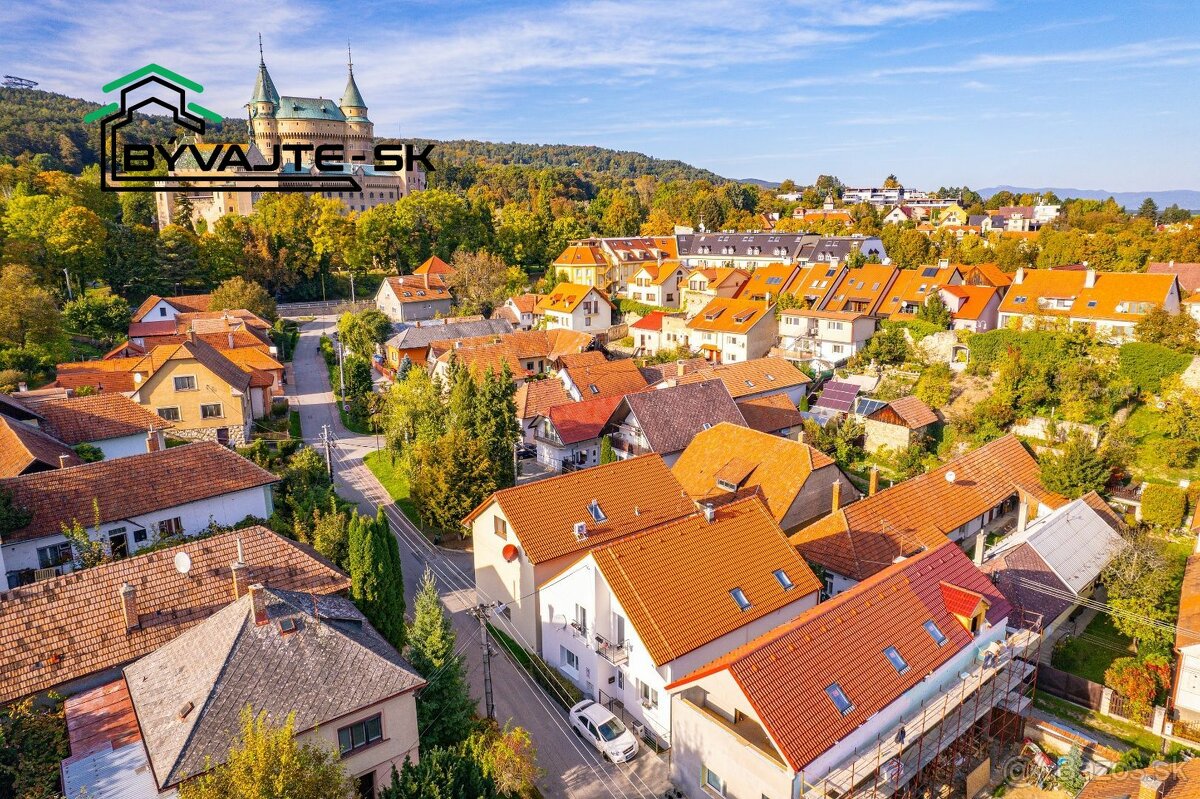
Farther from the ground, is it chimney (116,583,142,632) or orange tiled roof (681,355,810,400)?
orange tiled roof (681,355,810,400)

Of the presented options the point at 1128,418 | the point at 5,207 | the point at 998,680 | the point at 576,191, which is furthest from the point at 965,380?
the point at 576,191

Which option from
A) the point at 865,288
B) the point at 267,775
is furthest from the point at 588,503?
the point at 865,288

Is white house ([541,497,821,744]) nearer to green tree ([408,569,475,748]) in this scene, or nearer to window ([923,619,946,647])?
window ([923,619,946,647])

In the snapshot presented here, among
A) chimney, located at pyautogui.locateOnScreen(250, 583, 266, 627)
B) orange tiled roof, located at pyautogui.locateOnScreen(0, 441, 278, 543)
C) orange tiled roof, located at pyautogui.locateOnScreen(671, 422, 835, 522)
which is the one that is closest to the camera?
chimney, located at pyautogui.locateOnScreen(250, 583, 266, 627)

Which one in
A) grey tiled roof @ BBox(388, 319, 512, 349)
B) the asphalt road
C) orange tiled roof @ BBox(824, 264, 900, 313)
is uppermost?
orange tiled roof @ BBox(824, 264, 900, 313)

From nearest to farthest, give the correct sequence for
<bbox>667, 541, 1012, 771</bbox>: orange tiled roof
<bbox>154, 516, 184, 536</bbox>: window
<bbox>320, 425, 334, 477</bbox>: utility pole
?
<bbox>667, 541, 1012, 771</bbox>: orange tiled roof → <bbox>154, 516, 184, 536</bbox>: window → <bbox>320, 425, 334, 477</bbox>: utility pole

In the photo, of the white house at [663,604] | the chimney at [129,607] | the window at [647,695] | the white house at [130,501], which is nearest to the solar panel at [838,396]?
the white house at [663,604]

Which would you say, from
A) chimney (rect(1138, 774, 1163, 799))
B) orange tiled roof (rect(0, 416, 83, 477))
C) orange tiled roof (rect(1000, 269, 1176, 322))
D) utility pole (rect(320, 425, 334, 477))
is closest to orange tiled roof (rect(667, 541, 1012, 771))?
chimney (rect(1138, 774, 1163, 799))

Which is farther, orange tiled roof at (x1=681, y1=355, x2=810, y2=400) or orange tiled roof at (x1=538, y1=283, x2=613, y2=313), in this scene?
orange tiled roof at (x1=538, y1=283, x2=613, y2=313)
